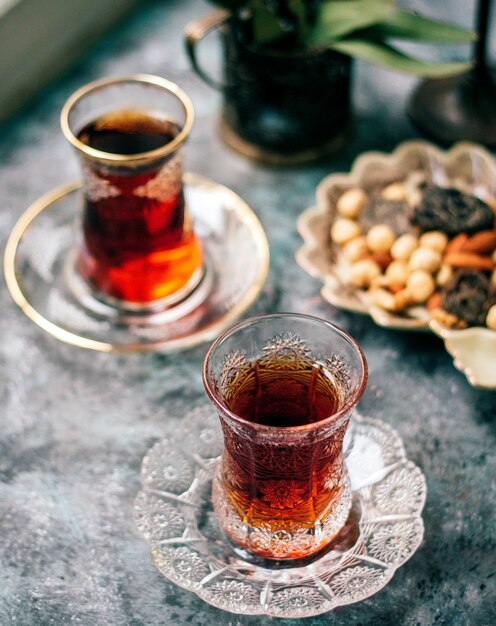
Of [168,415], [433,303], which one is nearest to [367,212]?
[433,303]

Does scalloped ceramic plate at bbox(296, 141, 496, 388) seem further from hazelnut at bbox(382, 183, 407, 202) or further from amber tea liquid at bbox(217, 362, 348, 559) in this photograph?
amber tea liquid at bbox(217, 362, 348, 559)

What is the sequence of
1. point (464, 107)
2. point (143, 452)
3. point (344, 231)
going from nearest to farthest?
1. point (143, 452)
2. point (344, 231)
3. point (464, 107)

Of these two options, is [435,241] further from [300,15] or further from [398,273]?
[300,15]

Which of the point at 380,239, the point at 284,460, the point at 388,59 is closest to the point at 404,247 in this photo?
the point at 380,239

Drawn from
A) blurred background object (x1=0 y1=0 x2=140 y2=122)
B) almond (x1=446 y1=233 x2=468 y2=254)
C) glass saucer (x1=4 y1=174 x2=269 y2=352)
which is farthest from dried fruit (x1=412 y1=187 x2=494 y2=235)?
blurred background object (x1=0 y1=0 x2=140 y2=122)

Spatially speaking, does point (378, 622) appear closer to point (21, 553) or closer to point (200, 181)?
point (21, 553)

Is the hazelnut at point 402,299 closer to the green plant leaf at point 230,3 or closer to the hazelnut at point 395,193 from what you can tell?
the hazelnut at point 395,193

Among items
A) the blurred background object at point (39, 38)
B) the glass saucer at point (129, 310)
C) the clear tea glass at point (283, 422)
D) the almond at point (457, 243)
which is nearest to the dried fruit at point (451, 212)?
the almond at point (457, 243)
